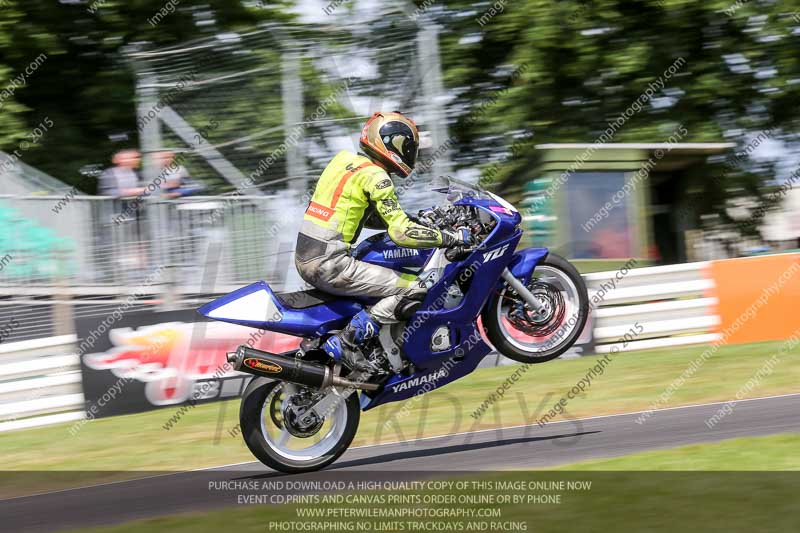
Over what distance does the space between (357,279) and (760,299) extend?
20.0 feet

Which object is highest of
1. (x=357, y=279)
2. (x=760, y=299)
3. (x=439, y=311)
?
(x=357, y=279)

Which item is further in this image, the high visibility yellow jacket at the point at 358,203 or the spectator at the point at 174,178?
the spectator at the point at 174,178

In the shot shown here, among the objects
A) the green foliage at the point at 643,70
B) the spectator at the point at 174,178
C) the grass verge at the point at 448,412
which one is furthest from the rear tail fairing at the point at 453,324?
the green foliage at the point at 643,70

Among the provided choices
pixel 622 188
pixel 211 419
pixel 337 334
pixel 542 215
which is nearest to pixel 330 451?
Result: pixel 337 334

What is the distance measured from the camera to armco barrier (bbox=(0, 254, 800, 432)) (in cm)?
1069

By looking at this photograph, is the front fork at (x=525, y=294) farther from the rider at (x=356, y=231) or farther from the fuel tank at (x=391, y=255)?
the fuel tank at (x=391, y=255)

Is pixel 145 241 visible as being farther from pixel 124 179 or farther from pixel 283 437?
pixel 283 437

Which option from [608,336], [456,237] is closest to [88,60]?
[608,336]

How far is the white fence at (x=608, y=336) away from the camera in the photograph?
35.0 ft

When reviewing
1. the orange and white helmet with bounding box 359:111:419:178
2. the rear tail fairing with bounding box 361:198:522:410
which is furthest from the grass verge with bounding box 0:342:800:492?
the orange and white helmet with bounding box 359:111:419:178

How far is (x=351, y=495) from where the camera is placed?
5.72 metres

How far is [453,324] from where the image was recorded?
22.4 ft

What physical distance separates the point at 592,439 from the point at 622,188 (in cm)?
576

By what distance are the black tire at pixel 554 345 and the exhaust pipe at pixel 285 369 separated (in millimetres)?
1100
